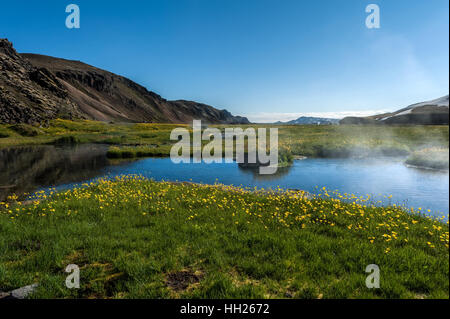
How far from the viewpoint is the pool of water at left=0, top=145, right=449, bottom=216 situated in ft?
48.8

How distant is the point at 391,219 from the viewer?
983 centimetres

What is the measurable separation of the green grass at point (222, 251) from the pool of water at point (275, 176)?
211 inches

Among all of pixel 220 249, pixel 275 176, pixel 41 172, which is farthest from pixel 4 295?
pixel 41 172

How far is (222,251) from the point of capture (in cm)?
756

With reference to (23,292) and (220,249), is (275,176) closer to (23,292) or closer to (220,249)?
(220,249)

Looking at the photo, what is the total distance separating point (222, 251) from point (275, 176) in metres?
18.0

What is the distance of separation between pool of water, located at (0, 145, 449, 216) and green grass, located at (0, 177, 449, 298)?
537 centimetres

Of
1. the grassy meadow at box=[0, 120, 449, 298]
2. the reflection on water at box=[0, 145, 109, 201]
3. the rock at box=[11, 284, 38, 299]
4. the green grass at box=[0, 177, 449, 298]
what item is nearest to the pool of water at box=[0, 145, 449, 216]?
the reflection on water at box=[0, 145, 109, 201]

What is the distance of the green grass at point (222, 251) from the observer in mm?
5633

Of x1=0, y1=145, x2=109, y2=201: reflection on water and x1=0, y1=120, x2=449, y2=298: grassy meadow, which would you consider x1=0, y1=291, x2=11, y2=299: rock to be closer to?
x1=0, y1=120, x2=449, y2=298: grassy meadow

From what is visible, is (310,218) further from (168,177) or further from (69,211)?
(168,177)

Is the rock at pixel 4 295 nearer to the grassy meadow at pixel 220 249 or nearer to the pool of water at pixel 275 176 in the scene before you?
the grassy meadow at pixel 220 249

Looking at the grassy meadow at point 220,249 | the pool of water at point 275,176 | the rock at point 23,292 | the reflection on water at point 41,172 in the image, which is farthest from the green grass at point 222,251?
the reflection on water at point 41,172
